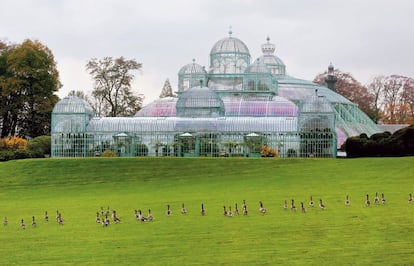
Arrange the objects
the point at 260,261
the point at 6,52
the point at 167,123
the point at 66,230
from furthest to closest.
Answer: the point at 6,52 < the point at 167,123 < the point at 66,230 < the point at 260,261

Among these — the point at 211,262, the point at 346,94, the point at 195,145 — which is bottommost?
the point at 211,262

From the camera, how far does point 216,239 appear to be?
67.5 ft

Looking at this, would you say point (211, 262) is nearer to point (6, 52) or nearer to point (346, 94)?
point (6, 52)

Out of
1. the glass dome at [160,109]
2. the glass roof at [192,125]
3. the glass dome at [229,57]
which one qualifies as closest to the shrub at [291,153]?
the glass roof at [192,125]

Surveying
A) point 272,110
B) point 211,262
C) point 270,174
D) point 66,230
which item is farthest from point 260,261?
point 272,110

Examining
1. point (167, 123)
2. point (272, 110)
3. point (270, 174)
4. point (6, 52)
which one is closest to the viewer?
point (270, 174)

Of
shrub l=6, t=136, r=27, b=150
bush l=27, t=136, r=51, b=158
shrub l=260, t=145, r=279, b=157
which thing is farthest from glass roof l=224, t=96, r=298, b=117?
shrub l=6, t=136, r=27, b=150

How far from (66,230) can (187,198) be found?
31.4 ft

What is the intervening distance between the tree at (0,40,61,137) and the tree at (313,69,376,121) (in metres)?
40.4

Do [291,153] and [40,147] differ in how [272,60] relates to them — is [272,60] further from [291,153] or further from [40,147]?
[40,147]

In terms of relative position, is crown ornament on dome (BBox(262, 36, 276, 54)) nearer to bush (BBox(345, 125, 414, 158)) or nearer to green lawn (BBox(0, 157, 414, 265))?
bush (BBox(345, 125, 414, 158))

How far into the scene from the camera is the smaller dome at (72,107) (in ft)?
201

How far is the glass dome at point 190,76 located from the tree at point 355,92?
1168 inches

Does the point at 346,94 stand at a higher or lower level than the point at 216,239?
higher
